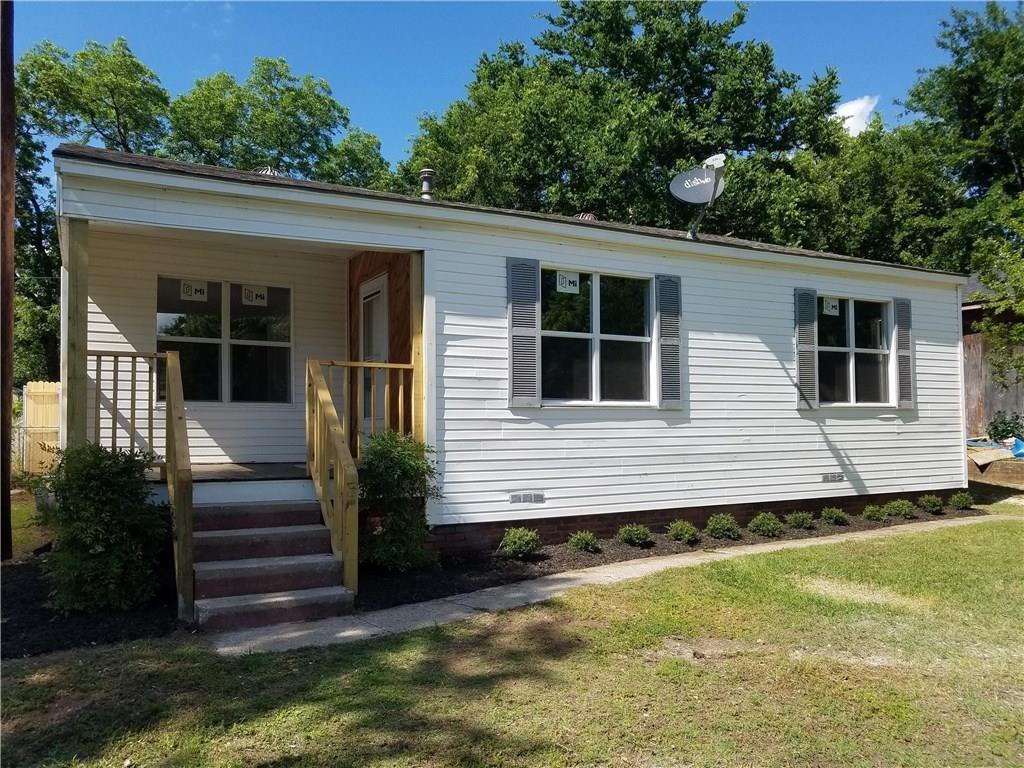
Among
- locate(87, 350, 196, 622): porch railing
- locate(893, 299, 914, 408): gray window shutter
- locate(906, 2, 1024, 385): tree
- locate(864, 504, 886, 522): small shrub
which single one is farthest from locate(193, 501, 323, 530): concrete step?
locate(906, 2, 1024, 385): tree

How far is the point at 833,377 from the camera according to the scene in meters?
9.33

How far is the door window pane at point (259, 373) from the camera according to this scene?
26.3ft

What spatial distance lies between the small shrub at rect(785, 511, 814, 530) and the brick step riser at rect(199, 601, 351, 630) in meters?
5.63

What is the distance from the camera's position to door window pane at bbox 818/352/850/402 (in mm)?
9219

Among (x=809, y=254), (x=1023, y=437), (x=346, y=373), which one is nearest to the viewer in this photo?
(x=346, y=373)

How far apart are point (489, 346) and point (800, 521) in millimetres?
4378

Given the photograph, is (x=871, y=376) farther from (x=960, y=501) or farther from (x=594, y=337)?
(x=594, y=337)

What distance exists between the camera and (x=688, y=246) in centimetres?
816

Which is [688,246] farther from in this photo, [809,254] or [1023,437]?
[1023,437]

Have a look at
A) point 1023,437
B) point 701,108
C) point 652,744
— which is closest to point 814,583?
point 652,744

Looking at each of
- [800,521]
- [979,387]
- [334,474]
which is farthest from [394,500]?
[979,387]

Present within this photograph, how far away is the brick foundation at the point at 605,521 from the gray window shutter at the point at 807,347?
4.28ft

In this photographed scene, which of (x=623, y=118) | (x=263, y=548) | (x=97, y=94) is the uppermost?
(x=97, y=94)

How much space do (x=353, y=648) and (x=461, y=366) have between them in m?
3.13
